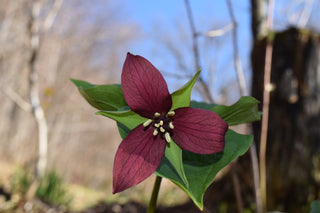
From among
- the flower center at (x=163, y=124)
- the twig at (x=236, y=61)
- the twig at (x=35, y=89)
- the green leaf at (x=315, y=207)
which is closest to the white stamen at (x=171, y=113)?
the flower center at (x=163, y=124)

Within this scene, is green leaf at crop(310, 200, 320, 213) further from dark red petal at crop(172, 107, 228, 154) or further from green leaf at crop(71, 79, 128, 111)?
green leaf at crop(71, 79, 128, 111)

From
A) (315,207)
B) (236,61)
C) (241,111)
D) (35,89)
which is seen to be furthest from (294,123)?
(35,89)

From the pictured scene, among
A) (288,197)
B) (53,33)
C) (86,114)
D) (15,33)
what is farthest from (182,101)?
(86,114)

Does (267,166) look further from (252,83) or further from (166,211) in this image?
(166,211)

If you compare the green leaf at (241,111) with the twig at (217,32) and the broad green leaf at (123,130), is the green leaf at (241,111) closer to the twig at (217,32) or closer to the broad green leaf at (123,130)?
the broad green leaf at (123,130)

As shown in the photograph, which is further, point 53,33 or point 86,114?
point 86,114

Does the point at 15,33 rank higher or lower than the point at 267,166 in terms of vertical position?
higher
